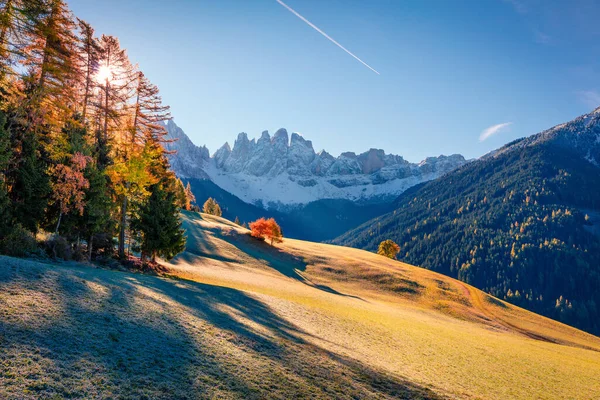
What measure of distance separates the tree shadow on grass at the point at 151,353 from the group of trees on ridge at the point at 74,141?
14.3 m

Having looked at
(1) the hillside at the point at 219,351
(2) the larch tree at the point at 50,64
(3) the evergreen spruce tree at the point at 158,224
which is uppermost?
(2) the larch tree at the point at 50,64

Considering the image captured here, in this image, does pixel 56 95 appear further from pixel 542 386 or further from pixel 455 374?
pixel 542 386

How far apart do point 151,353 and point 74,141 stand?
88.4ft

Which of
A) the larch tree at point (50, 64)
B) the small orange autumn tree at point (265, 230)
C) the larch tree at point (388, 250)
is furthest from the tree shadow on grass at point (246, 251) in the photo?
the larch tree at point (388, 250)

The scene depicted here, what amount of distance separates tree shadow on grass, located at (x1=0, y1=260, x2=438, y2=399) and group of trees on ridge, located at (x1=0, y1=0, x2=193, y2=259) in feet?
47.1

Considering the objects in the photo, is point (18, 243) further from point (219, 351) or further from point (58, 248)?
point (219, 351)

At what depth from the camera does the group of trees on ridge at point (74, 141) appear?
86.0 ft

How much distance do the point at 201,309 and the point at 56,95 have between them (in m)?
27.3

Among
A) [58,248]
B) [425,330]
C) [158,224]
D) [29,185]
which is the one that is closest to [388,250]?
[425,330]

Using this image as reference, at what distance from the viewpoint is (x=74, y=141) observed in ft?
97.1

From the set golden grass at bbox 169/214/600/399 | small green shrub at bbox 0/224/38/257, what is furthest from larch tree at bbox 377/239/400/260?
small green shrub at bbox 0/224/38/257

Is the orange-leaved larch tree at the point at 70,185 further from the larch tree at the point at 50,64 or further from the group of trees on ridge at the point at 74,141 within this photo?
the larch tree at the point at 50,64

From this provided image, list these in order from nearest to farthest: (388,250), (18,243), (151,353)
A: (151,353) → (18,243) → (388,250)

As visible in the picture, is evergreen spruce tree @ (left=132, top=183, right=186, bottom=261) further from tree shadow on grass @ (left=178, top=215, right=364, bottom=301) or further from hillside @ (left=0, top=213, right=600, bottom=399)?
hillside @ (left=0, top=213, right=600, bottom=399)
